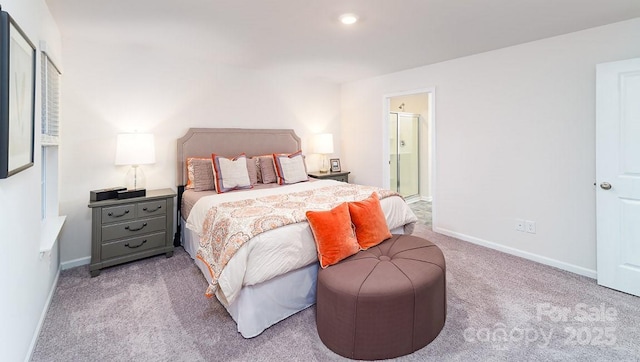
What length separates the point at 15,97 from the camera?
1435 millimetres

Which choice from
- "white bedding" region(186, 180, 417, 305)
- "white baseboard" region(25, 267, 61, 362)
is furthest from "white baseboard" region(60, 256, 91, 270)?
"white bedding" region(186, 180, 417, 305)

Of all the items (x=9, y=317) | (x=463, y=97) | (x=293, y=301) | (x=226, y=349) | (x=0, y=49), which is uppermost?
(x=463, y=97)

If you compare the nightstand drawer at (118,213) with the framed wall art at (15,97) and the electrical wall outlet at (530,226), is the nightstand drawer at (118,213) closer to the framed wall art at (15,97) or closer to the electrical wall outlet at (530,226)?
the framed wall art at (15,97)

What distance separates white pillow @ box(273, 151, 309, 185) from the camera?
3902 mm

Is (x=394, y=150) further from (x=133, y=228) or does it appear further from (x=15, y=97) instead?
(x=15, y=97)

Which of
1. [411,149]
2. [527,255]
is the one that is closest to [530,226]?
[527,255]

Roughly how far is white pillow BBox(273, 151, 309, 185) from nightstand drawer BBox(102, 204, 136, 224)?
1636 mm

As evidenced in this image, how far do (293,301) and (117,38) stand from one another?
309 centimetres

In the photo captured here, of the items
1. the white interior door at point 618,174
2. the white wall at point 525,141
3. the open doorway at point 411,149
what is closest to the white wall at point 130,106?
the white wall at point 525,141

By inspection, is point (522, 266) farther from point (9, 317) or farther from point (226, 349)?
point (9, 317)

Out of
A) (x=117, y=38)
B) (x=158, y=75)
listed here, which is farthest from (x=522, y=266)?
(x=117, y=38)

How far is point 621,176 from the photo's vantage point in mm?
2547

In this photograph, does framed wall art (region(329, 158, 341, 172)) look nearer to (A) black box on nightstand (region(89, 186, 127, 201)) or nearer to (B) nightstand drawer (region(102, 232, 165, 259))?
(B) nightstand drawer (region(102, 232, 165, 259))

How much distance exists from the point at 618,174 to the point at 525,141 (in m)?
0.84
